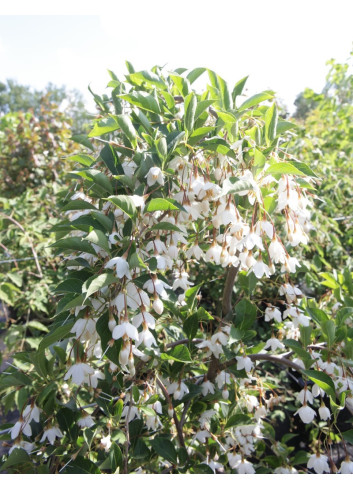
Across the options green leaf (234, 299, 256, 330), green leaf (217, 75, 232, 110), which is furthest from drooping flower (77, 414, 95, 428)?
green leaf (217, 75, 232, 110)

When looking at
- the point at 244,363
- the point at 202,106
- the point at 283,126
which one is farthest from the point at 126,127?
the point at 244,363

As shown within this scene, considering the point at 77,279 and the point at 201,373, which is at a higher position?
the point at 77,279

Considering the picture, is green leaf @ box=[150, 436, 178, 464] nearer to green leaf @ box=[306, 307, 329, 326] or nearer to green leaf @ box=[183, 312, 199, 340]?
green leaf @ box=[183, 312, 199, 340]

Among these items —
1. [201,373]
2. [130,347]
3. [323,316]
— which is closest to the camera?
[130,347]

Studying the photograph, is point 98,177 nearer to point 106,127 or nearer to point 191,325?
point 106,127

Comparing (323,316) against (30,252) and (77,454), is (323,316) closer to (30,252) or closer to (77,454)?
(77,454)

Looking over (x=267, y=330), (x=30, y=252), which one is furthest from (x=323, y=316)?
(x=30, y=252)

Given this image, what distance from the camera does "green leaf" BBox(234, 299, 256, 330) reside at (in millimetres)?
1099

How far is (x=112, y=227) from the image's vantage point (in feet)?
2.84

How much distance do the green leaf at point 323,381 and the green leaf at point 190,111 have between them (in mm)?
683

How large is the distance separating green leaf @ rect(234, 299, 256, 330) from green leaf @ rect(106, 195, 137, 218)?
1.66 ft

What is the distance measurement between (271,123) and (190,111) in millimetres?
205

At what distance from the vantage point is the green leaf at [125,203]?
742 mm

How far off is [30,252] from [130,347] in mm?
1925
